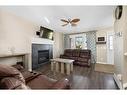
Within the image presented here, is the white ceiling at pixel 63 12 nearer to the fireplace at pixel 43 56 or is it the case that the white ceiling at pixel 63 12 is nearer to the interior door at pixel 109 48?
the fireplace at pixel 43 56

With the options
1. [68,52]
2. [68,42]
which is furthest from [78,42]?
[68,52]

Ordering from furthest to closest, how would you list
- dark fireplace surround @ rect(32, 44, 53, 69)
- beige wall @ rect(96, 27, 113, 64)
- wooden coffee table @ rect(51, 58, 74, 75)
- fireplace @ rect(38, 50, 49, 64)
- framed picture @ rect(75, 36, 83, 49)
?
framed picture @ rect(75, 36, 83, 49)
beige wall @ rect(96, 27, 113, 64)
fireplace @ rect(38, 50, 49, 64)
dark fireplace surround @ rect(32, 44, 53, 69)
wooden coffee table @ rect(51, 58, 74, 75)

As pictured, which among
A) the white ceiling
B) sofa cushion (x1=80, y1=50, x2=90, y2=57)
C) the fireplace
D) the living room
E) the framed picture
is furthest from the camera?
the framed picture

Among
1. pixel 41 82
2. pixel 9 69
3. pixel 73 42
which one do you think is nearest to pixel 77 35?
pixel 73 42

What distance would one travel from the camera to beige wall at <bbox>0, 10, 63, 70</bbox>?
125 inches

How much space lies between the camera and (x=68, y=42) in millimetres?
6270

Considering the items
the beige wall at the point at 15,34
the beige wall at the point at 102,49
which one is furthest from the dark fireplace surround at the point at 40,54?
the beige wall at the point at 102,49

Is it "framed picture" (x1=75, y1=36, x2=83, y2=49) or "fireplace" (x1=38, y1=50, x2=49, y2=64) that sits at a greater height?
"framed picture" (x1=75, y1=36, x2=83, y2=49)

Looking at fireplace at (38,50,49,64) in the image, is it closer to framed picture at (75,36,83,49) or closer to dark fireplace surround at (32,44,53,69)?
dark fireplace surround at (32,44,53,69)

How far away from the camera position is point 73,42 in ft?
20.4

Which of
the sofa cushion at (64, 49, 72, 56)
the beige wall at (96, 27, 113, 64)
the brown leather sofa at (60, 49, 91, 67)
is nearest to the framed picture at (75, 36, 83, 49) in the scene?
the brown leather sofa at (60, 49, 91, 67)

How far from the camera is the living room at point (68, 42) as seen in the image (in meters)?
2.63

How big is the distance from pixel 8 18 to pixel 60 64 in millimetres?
2577

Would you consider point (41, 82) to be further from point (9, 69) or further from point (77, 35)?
point (77, 35)
